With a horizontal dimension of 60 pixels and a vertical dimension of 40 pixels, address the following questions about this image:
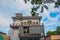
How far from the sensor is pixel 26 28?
48156 mm

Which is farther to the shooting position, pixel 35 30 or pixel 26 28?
pixel 26 28

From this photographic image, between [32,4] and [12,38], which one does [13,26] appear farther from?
[32,4]

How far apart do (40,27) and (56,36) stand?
1202cm

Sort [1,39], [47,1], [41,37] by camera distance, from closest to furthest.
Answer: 1. [47,1]
2. [1,39]
3. [41,37]

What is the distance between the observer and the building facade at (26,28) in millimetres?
46156

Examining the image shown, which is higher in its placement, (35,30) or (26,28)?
(26,28)

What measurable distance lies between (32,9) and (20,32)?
138ft

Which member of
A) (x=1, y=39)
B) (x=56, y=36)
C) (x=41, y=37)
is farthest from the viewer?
(x=41, y=37)

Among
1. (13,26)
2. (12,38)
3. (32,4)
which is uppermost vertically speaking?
(32,4)

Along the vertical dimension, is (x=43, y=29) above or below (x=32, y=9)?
below

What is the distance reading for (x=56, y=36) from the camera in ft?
114

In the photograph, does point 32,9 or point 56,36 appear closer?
point 32,9

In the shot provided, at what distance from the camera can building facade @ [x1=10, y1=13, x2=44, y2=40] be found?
4616 cm

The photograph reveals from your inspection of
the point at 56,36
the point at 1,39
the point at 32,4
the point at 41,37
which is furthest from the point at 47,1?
the point at 41,37
